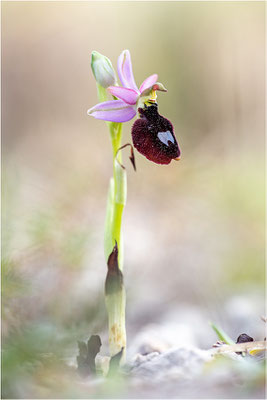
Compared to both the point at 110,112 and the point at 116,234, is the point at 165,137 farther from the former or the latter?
the point at 116,234

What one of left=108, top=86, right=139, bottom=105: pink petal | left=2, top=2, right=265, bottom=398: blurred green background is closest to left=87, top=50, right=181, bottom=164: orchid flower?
left=108, top=86, right=139, bottom=105: pink petal

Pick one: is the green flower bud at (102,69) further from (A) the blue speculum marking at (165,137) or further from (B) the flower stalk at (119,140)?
(A) the blue speculum marking at (165,137)

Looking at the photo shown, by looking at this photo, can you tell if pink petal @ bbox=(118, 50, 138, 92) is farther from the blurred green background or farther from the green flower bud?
the blurred green background

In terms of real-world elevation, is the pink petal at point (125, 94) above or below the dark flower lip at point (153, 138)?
above

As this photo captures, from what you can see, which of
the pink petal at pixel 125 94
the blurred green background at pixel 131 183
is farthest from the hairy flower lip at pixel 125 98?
the blurred green background at pixel 131 183

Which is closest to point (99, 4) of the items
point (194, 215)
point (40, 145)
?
point (40, 145)

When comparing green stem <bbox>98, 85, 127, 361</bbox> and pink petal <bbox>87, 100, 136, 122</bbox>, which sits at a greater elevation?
pink petal <bbox>87, 100, 136, 122</bbox>
